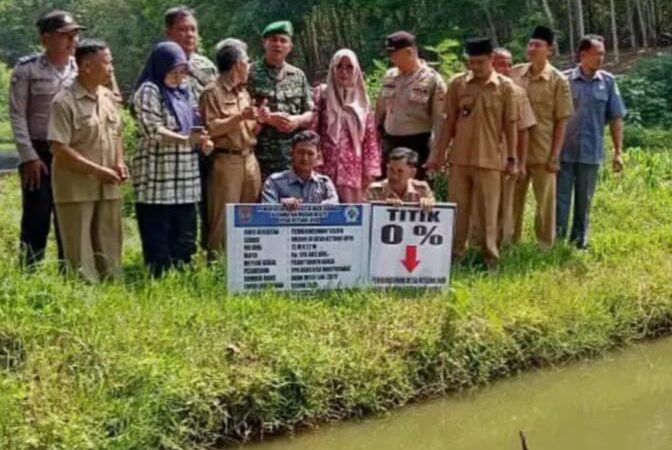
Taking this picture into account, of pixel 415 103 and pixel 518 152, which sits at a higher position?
pixel 415 103

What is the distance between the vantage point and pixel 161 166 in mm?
5316

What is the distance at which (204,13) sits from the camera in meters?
26.0

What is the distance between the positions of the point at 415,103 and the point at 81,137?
207 centimetres

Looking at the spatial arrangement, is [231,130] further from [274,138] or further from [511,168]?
[511,168]

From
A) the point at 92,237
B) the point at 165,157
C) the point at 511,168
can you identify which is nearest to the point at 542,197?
the point at 511,168

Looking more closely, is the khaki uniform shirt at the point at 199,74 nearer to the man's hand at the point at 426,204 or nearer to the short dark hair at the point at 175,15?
the short dark hair at the point at 175,15

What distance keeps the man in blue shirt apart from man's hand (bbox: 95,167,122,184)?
296cm

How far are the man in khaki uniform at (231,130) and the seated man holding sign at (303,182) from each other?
22cm

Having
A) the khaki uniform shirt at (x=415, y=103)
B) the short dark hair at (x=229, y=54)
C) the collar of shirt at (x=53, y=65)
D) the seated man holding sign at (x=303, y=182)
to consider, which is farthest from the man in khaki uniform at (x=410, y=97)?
the collar of shirt at (x=53, y=65)

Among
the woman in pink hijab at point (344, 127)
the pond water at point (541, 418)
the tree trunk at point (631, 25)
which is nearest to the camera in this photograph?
the pond water at point (541, 418)

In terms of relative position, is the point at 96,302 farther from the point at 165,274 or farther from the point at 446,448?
the point at 446,448

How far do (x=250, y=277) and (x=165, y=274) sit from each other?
0.45 meters

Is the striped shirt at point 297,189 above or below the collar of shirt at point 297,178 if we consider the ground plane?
below

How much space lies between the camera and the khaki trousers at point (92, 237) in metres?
5.09
